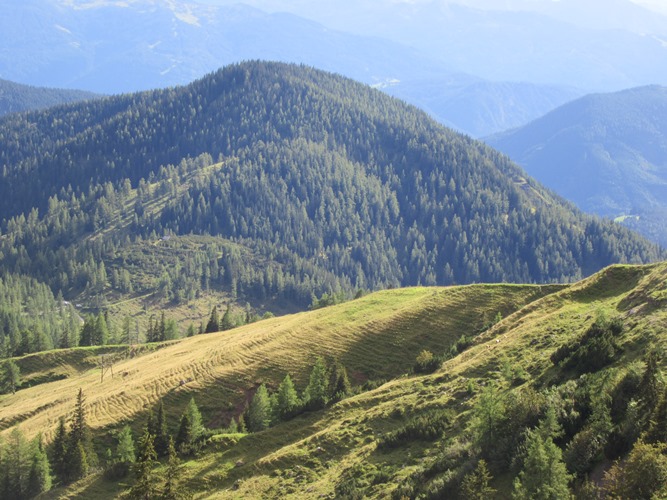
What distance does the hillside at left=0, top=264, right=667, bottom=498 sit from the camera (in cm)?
4064

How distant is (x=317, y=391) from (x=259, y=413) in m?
7.21

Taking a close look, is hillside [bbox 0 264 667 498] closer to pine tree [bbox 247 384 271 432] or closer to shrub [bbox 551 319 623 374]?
shrub [bbox 551 319 623 374]

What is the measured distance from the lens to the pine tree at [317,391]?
6950 cm

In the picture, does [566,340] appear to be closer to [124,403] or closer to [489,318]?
[489,318]

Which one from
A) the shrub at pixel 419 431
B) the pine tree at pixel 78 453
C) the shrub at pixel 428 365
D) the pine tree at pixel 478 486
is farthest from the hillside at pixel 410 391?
the pine tree at pixel 78 453

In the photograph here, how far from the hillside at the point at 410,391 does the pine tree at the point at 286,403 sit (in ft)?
9.97

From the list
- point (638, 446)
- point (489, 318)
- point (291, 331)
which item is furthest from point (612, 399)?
point (291, 331)

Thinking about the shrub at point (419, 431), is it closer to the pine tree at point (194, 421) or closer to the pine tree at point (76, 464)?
the pine tree at point (194, 421)

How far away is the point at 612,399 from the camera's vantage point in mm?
38719

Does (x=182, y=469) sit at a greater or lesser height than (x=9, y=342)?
lesser

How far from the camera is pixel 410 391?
64.4 m

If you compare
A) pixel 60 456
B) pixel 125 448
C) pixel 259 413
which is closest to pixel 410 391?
pixel 259 413

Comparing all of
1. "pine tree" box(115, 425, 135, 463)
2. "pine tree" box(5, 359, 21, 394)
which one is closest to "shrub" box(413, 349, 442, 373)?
"pine tree" box(115, 425, 135, 463)

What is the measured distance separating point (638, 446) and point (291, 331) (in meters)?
70.3
